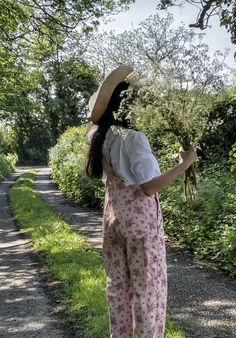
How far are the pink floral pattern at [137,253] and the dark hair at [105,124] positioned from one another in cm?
9

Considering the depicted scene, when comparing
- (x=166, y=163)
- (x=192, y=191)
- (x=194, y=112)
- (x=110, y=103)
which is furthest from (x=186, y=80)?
(x=166, y=163)

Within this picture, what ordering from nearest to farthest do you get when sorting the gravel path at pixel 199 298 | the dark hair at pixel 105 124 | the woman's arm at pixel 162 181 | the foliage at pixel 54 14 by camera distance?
1. the woman's arm at pixel 162 181
2. the dark hair at pixel 105 124
3. the gravel path at pixel 199 298
4. the foliage at pixel 54 14

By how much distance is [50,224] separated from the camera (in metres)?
10.4

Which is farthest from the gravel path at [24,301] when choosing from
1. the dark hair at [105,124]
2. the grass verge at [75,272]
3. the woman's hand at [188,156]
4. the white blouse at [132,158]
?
the woman's hand at [188,156]

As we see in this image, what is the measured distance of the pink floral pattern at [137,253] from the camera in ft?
8.93

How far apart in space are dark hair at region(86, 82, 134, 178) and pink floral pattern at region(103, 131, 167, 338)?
9cm

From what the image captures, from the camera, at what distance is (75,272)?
6203 millimetres

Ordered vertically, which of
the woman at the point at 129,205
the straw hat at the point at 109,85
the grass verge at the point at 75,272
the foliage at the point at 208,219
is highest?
the straw hat at the point at 109,85

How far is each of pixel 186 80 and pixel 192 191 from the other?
731 millimetres

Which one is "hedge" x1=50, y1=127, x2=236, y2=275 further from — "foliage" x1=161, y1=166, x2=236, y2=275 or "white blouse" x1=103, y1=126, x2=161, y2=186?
"white blouse" x1=103, y1=126, x2=161, y2=186

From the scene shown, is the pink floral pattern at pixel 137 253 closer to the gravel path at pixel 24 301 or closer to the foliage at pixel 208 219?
the gravel path at pixel 24 301

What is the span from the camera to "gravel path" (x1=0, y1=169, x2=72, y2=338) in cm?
458

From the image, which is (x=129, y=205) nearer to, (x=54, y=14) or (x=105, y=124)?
(x=105, y=124)

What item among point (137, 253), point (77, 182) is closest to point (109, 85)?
point (137, 253)
